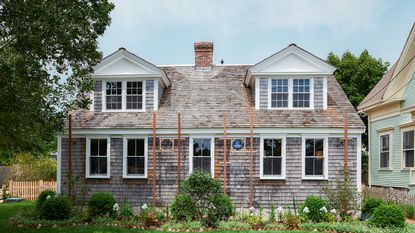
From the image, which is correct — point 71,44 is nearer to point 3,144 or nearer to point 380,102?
point 3,144

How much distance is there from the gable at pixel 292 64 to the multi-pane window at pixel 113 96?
5.63m

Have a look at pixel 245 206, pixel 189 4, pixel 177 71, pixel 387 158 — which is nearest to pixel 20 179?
pixel 177 71

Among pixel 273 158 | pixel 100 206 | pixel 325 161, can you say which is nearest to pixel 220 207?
pixel 100 206

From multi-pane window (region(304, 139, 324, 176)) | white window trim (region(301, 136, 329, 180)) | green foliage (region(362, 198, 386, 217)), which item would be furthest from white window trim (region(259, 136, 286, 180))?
green foliage (region(362, 198, 386, 217))

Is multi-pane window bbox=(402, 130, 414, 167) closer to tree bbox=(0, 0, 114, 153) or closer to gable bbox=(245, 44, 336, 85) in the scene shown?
gable bbox=(245, 44, 336, 85)

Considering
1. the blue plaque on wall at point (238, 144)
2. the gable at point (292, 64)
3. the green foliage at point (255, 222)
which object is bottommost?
the green foliage at point (255, 222)

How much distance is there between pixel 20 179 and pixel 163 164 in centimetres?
1192

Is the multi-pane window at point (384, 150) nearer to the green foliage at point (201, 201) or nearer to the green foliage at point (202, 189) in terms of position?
the green foliage at point (201, 201)

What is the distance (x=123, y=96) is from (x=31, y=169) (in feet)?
34.2

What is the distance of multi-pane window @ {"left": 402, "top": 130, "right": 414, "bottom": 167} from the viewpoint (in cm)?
2030

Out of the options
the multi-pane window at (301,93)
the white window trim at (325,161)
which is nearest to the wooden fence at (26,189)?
the white window trim at (325,161)

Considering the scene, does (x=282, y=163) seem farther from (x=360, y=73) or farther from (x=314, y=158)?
(x=360, y=73)

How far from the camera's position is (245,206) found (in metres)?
19.2

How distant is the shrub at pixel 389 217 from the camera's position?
44.8ft
